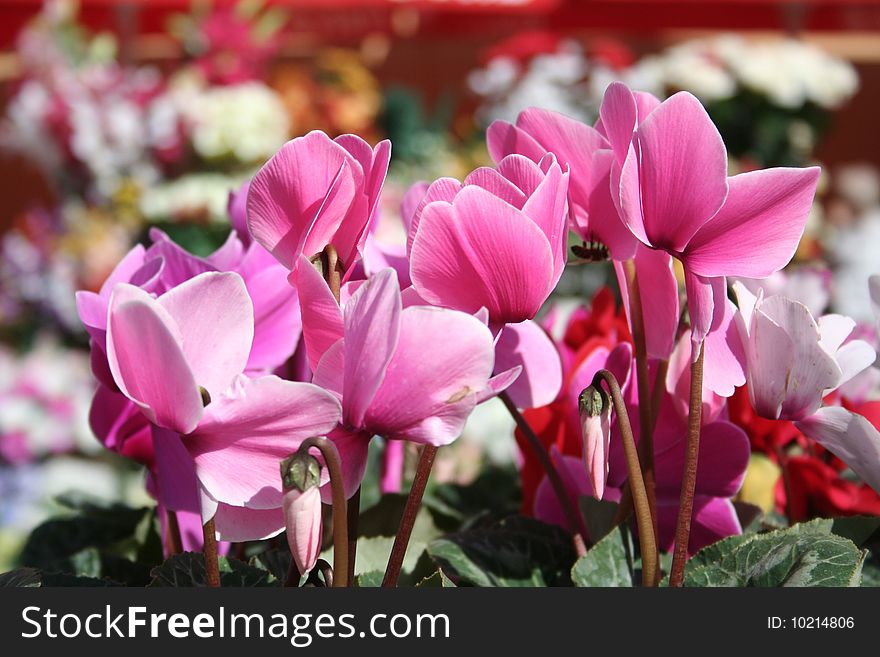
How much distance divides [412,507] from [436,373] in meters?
0.08

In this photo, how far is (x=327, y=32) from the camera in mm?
5145

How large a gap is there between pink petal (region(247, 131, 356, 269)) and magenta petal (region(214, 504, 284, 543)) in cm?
13

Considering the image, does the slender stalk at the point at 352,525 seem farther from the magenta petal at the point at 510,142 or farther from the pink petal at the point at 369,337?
the magenta petal at the point at 510,142

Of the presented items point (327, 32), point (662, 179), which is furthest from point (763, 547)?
point (327, 32)

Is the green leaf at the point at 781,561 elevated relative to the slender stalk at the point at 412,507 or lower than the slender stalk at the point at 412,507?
lower

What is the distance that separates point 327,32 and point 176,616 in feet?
16.4

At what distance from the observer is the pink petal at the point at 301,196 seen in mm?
515

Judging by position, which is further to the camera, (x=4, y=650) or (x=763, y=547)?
(x=763, y=547)

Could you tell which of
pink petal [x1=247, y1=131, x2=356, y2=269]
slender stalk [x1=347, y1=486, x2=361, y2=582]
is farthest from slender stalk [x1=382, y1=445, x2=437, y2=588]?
pink petal [x1=247, y1=131, x2=356, y2=269]

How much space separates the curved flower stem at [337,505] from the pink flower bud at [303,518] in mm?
14

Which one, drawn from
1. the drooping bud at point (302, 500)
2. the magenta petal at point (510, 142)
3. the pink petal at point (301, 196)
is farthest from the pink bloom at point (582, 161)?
the drooping bud at point (302, 500)

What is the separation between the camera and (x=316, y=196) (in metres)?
0.53

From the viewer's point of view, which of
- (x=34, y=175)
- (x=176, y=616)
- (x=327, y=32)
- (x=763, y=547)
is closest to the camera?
(x=176, y=616)

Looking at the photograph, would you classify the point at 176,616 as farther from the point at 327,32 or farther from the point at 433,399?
the point at 327,32
